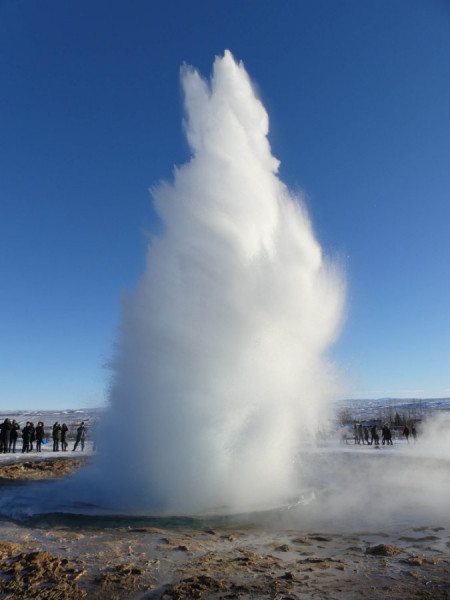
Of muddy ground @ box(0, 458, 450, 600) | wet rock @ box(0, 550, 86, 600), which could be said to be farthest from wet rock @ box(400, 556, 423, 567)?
wet rock @ box(0, 550, 86, 600)

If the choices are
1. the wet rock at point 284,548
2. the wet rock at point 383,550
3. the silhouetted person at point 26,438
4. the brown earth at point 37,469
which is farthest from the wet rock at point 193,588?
the silhouetted person at point 26,438

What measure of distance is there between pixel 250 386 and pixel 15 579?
7010 mm

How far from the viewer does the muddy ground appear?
4.24 meters

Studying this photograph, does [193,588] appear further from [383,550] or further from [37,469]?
[37,469]

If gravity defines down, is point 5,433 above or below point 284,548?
above

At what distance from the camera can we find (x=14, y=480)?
41.9 feet

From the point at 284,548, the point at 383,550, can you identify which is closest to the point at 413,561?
the point at 383,550

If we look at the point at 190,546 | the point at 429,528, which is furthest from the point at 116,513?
the point at 429,528

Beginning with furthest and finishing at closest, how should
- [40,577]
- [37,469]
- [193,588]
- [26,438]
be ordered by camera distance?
[26,438] < [37,469] < [40,577] < [193,588]

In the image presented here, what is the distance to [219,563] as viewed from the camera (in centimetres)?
519

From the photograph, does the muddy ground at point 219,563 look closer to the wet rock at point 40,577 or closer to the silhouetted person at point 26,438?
the wet rock at point 40,577

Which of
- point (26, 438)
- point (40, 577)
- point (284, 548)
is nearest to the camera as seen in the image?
point (40, 577)

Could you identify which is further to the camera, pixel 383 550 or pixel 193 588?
pixel 383 550

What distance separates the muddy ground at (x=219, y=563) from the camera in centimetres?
424
